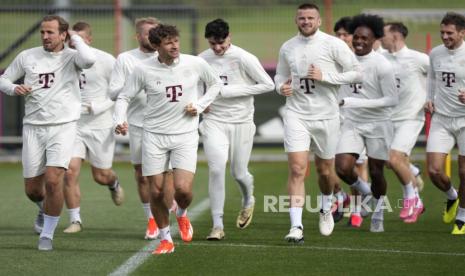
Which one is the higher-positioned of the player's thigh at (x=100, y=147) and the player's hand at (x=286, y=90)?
the player's hand at (x=286, y=90)

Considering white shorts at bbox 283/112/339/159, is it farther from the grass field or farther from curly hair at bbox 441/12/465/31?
curly hair at bbox 441/12/465/31

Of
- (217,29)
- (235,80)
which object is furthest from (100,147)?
(217,29)

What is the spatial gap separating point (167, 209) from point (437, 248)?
8.84 ft

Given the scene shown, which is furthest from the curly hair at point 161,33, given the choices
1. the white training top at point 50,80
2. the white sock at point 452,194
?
the white sock at point 452,194

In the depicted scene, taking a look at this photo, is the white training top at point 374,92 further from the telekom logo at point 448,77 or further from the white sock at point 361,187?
the white sock at point 361,187

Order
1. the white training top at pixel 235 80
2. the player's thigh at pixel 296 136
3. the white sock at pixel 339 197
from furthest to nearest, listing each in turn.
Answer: the white sock at pixel 339 197
the white training top at pixel 235 80
the player's thigh at pixel 296 136

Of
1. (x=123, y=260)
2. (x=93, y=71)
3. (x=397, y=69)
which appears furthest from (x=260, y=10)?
(x=123, y=260)

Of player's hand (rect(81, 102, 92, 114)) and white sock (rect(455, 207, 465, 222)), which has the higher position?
player's hand (rect(81, 102, 92, 114))

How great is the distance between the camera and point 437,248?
1166 centimetres

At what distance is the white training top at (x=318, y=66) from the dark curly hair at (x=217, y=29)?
0.73 metres

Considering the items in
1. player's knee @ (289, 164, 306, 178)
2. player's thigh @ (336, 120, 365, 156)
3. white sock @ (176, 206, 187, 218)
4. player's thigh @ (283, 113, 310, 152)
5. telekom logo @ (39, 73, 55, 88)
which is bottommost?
white sock @ (176, 206, 187, 218)

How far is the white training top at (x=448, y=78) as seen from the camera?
1304cm

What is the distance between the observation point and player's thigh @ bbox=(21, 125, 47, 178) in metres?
11.8

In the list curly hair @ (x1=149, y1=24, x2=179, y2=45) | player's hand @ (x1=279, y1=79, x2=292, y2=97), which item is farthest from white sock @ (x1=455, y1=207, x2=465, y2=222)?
curly hair @ (x1=149, y1=24, x2=179, y2=45)
